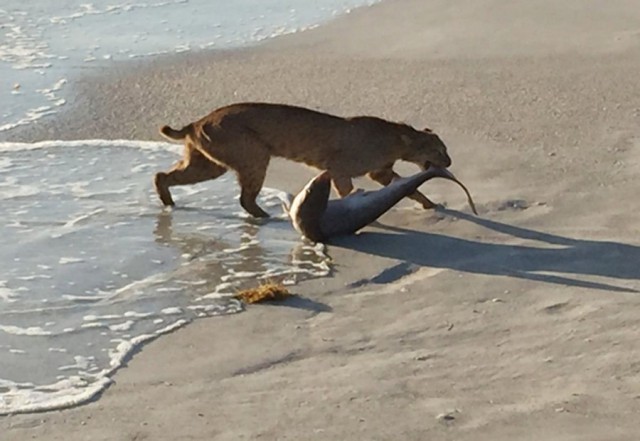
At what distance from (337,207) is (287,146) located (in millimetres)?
761

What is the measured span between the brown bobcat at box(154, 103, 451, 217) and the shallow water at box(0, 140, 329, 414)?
23cm

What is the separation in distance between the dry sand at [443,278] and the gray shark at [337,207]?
0.12 meters

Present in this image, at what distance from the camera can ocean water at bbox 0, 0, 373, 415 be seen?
20.4ft

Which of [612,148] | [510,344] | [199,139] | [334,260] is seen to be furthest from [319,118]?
[510,344]

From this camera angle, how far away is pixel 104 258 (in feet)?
25.1

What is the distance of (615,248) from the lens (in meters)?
7.42

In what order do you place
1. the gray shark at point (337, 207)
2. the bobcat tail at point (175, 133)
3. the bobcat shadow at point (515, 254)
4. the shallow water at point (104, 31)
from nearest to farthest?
the bobcat shadow at point (515, 254), the gray shark at point (337, 207), the bobcat tail at point (175, 133), the shallow water at point (104, 31)

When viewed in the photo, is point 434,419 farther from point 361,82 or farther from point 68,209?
point 361,82

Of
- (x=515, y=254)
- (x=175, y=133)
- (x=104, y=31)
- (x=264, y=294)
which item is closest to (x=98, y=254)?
(x=175, y=133)

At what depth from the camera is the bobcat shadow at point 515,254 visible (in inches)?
278

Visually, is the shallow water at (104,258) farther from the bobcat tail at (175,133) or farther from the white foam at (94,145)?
the bobcat tail at (175,133)

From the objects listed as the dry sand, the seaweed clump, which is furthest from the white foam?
the seaweed clump

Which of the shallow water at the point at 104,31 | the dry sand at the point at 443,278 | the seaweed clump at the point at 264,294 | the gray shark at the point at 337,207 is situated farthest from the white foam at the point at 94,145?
the seaweed clump at the point at 264,294

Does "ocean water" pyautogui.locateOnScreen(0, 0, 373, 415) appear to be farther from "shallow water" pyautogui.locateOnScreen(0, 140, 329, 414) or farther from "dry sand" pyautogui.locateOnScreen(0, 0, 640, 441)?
"dry sand" pyautogui.locateOnScreen(0, 0, 640, 441)
